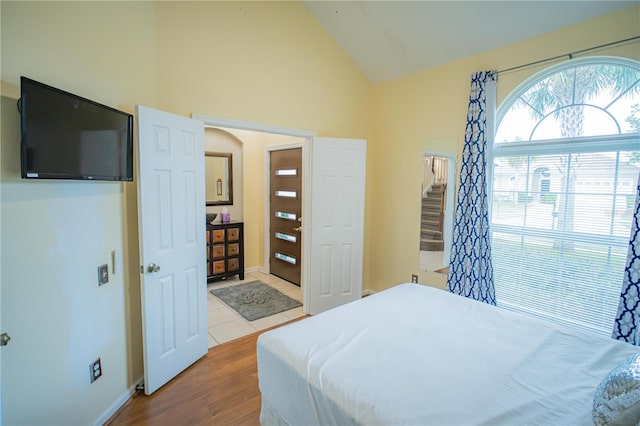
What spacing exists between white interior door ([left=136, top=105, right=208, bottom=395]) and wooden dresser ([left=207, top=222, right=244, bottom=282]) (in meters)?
1.80

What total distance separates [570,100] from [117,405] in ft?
13.5

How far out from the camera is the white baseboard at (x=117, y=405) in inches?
75.4

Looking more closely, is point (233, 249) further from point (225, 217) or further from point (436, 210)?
point (436, 210)

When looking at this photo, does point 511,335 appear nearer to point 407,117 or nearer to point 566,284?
point 566,284

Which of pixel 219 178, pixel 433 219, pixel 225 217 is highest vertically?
pixel 219 178

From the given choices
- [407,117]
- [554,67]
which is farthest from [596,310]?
[407,117]

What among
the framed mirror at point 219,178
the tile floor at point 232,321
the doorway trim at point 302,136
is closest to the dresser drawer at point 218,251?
the tile floor at point 232,321

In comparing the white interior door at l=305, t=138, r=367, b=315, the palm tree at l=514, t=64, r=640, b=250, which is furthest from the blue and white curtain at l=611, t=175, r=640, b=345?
the white interior door at l=305, t=138, r=367, b=315

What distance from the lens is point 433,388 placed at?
4.19ft

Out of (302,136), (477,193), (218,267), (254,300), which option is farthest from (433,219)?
(218,267)

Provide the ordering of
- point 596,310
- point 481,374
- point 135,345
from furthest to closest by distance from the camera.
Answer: point 596,310 < point 135,345 < point 481,374

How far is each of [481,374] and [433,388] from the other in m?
0.28

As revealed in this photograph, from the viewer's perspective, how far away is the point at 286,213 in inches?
185

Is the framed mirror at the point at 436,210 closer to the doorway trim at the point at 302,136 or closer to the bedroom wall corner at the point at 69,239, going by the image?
the doorway trim at the point at 302,136
